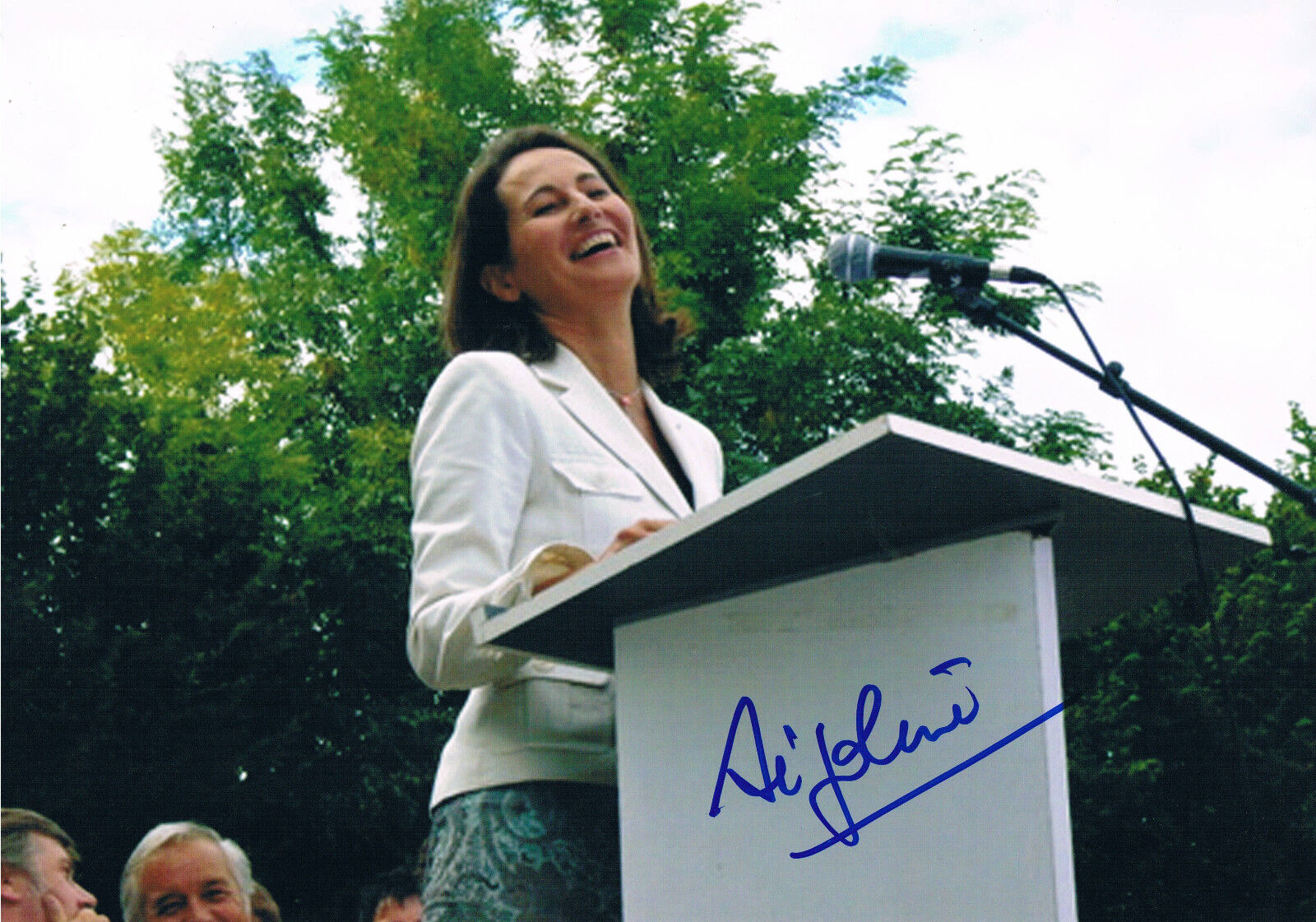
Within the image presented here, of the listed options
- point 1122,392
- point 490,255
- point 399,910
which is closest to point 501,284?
point 490,255

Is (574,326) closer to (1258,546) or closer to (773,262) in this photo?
(1258,546)

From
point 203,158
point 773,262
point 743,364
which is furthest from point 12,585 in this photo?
point 203,158

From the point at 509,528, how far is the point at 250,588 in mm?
15545

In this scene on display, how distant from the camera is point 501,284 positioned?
2.40m

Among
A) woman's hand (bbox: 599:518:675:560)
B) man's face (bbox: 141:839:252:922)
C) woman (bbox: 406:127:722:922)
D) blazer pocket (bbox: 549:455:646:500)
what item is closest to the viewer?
woman's hand (bbox: 599:518:675:560)

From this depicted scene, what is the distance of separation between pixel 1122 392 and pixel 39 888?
8.88ft

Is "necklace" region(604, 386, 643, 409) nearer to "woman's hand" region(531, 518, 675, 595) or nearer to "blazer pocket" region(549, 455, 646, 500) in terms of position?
"blazer pocket" region(549, 455, 646, 500)

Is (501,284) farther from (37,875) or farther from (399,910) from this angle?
(399,910)

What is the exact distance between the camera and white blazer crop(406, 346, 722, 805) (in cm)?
188

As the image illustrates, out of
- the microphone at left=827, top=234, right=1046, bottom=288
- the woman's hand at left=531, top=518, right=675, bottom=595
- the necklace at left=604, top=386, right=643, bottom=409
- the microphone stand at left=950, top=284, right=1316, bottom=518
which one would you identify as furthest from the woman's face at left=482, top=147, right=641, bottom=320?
the microphone at left=827, top=234, right=1046, bottom=288

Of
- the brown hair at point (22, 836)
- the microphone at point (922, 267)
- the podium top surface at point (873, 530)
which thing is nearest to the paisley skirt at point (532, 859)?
the podium top surface at point (873, 530)

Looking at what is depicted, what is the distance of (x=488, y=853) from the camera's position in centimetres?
187

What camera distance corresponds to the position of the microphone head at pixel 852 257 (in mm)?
3863
